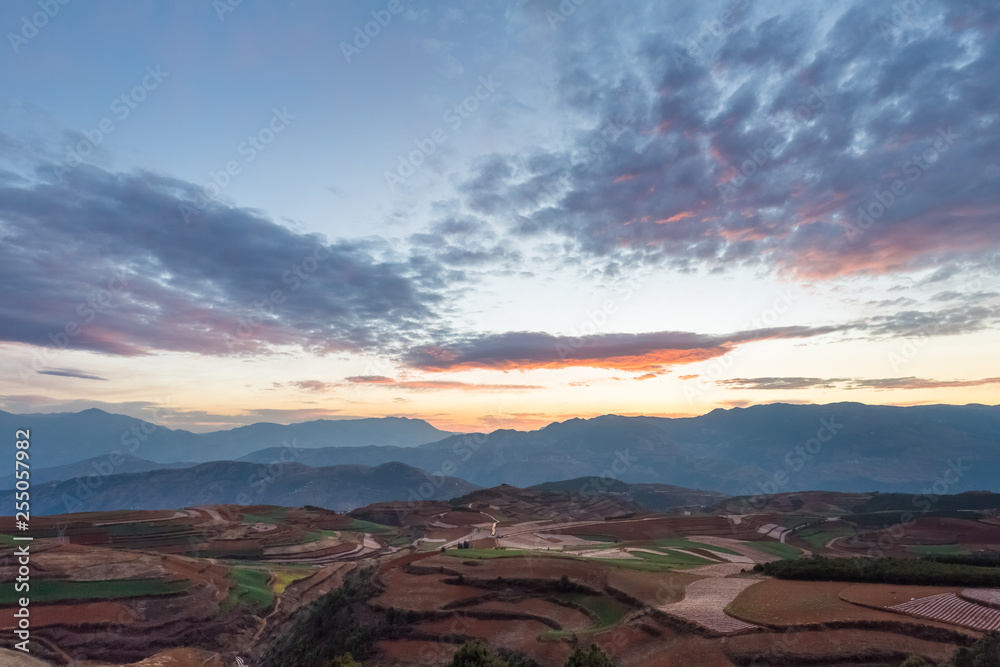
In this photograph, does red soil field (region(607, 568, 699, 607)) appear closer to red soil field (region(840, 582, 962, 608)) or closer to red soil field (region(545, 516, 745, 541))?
red soil field (region(840, 582, 962, 608))

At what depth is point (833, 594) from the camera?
1538 inches

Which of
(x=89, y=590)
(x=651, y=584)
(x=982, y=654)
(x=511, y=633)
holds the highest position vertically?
(x=982, y=654)

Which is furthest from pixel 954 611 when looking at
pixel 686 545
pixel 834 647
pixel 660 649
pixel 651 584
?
pixel 686 545

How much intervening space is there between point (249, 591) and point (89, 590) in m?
19.5

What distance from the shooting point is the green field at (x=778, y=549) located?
97.2 meters

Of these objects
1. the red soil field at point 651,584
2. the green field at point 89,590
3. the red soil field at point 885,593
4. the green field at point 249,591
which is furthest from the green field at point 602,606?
the green field at point 89,590

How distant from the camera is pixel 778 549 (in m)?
102

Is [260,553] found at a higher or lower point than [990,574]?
lower

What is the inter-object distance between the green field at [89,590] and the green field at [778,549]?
98.1 metres

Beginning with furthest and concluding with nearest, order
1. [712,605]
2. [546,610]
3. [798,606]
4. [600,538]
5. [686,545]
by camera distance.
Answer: [600,538], [686,545], [546,610], [712,605], [798,606]

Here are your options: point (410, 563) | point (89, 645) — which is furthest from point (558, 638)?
point (89, 645)

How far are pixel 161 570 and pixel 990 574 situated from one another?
294ft

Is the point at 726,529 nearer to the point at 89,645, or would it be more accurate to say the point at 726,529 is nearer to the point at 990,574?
the point at 990,574

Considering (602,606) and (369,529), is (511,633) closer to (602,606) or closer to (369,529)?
(602,606)
